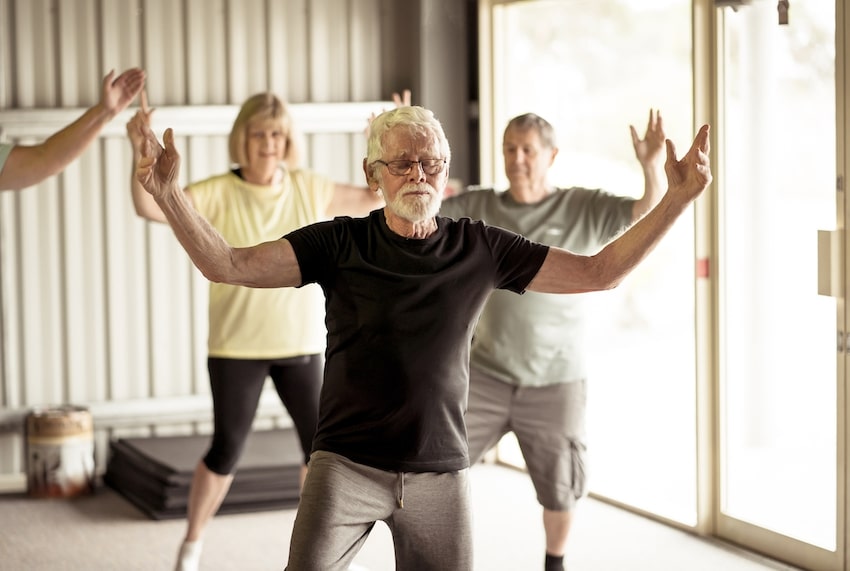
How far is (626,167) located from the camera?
452 inches

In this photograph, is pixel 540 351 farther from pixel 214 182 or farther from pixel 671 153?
pixel 671 153

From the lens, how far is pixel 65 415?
5.83 metres

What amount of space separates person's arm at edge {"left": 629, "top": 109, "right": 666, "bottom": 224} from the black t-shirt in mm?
1007

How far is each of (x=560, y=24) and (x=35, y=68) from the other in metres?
6.34

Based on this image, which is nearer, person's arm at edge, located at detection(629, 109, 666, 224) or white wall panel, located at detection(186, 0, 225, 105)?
person's arm at edge, located at detection(629, 109, 666, 224)

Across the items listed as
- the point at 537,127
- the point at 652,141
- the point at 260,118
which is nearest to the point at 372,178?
the point at 652,141

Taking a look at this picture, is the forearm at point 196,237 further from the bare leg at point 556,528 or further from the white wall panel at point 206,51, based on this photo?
the white wall panel at point 206,51

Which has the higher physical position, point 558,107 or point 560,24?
point 560,24

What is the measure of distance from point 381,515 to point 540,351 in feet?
4.91

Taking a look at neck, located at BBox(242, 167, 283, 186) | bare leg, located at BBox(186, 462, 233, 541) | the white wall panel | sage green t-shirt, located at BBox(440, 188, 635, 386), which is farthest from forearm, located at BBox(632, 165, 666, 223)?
the white wall panel

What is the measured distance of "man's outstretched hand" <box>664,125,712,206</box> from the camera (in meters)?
2.75

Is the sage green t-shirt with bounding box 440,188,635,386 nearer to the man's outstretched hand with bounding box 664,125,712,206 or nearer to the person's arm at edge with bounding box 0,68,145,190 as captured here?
the person's arm at edge with bounding box 0,68,145,190

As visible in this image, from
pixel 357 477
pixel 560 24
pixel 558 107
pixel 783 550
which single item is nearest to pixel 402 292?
pixel 357 477

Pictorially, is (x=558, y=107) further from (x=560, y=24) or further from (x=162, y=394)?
(x=162, y=394)
